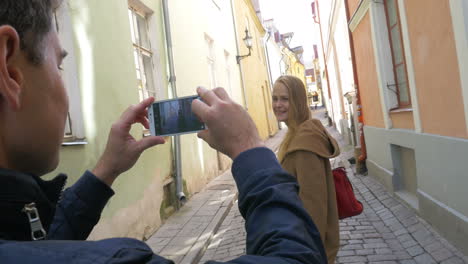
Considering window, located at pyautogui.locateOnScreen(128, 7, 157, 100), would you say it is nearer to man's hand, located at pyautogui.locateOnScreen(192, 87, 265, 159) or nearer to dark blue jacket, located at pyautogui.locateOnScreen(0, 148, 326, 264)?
man's hand, located at pyautogui.locateOnScreen(192, 87, 265, 159)

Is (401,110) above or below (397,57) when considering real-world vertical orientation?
below

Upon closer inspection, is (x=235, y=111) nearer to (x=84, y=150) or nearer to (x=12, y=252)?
(x=12, y=252)

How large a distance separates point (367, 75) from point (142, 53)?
4.29m

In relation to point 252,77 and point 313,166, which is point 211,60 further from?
point 313,166

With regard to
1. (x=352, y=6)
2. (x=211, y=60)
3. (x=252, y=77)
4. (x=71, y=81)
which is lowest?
(x=71, y=81)

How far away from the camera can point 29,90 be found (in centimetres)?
78

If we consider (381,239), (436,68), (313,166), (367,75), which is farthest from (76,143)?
(367,75)

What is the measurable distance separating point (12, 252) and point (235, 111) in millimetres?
586

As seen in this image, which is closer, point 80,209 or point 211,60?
point 80,209

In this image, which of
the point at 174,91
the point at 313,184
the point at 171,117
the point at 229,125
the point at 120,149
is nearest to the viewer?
the point at 229,125

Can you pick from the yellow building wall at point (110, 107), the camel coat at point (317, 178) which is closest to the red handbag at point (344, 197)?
the camel coat at point (317, 178)

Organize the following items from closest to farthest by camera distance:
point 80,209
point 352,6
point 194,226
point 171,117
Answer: point 80,209, point 171,117, point 194,226, point 352,6

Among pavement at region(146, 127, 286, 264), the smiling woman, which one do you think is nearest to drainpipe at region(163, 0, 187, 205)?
pavement at region(146, 127, 286, 264)

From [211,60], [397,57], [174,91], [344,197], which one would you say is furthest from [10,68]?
[211,60]
